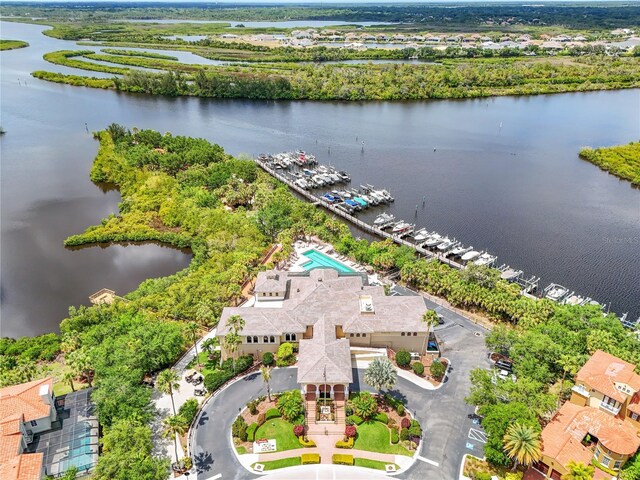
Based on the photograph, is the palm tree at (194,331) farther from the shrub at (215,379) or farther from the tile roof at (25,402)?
the tile roof at (25,402)

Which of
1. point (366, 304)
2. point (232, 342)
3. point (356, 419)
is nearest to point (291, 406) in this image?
point (356, 419)

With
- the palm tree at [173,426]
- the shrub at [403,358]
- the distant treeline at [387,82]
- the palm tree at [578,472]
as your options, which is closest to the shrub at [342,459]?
the shrub at [403,358]

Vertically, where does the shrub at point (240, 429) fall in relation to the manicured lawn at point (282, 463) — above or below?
above

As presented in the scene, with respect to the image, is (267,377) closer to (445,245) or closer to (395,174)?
(445,245)

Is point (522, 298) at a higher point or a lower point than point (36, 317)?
higher

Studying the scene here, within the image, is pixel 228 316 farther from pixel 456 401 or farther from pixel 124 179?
pixel 124 179

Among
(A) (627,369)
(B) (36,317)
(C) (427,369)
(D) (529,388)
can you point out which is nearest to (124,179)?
(B) (36,317)
